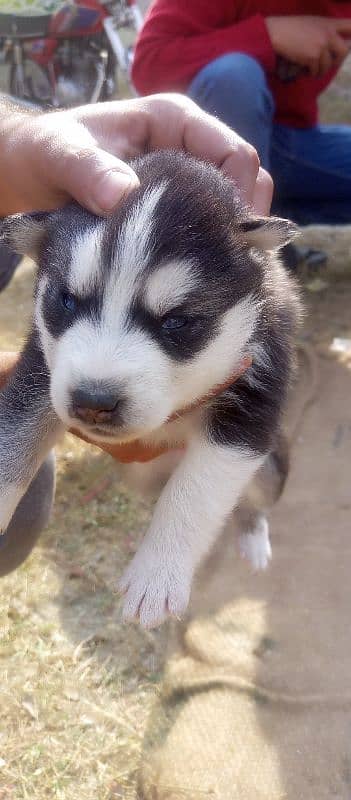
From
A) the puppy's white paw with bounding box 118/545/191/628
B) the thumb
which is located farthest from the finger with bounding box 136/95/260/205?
the puppy's white paw with bounding box 118/545/191/628

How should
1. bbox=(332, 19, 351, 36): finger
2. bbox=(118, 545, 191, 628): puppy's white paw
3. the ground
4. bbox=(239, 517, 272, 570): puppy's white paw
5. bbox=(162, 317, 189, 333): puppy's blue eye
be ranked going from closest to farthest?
bbox=(162, 317, 189, 333): puppy's blue eye, bbox=(118, 545, 191, 628): puppy's white paw, the ground, bbox=(239, 517, 272, 570): puppy's white paw, bbox=(332, 19, 351, 36): finger

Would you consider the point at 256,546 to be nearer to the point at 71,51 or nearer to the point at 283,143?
the point at 283,143

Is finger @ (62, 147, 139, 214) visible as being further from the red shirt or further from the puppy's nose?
the red shirt

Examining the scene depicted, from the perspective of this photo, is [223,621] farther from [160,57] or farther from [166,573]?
[160,57]

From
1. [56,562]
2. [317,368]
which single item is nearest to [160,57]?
[317,368]

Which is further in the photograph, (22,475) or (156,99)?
(156,99)

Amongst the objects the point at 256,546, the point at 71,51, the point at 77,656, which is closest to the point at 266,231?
the point at 256,546
